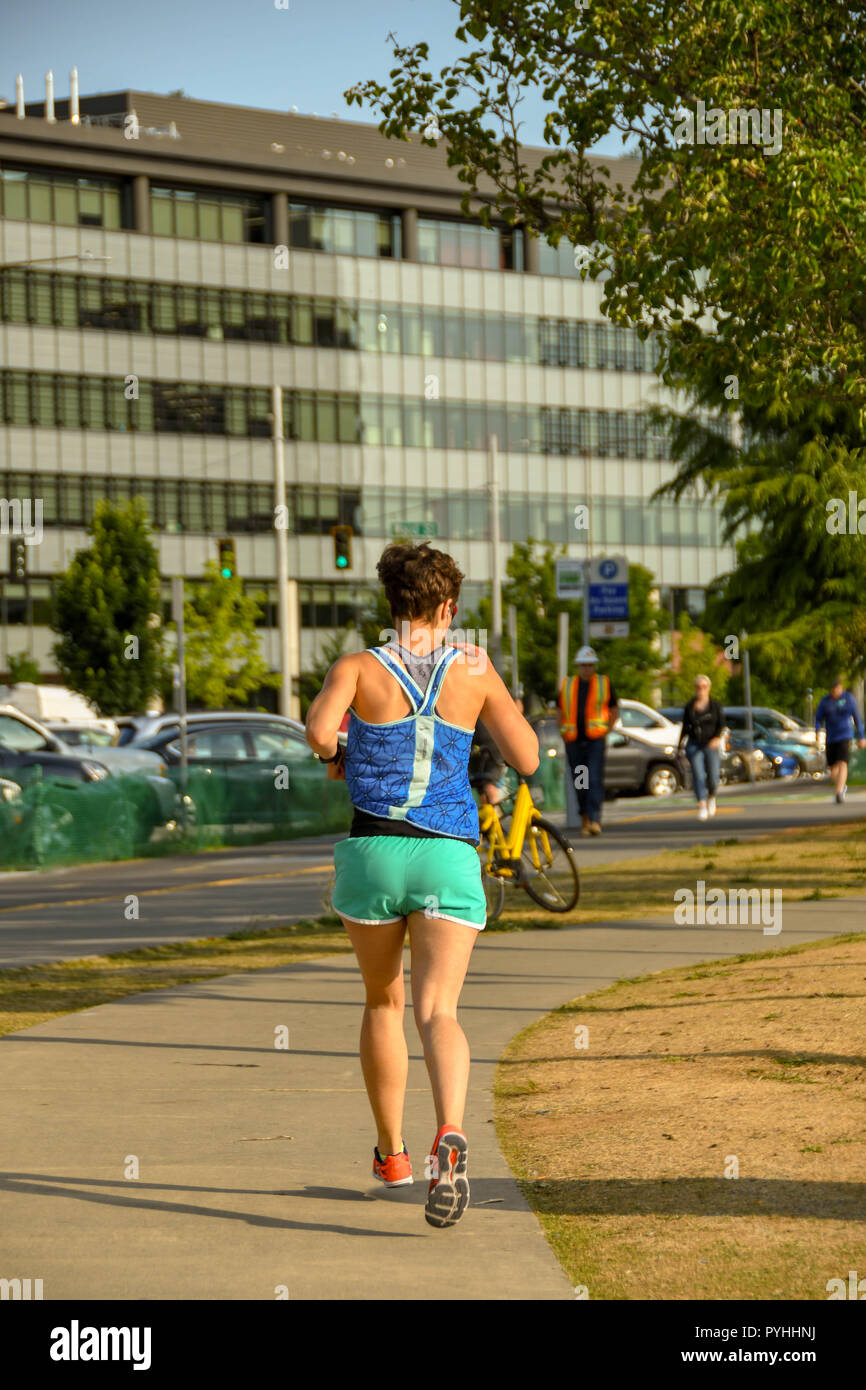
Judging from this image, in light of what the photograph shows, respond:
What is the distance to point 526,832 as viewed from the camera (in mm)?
A: 13961

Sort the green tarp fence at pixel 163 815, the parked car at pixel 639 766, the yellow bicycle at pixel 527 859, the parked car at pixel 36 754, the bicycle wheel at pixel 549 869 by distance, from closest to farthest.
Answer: the yellow bicycle at pixel 527 859 → the bicycle wheel at pixel 549 869 → the green tarp fence at pixel 163 815 → the parked car at pixel 36 754 → the parked car at pixel 639 766

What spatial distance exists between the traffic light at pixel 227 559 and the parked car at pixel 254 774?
11.7 metres

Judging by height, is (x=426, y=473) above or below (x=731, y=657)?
above

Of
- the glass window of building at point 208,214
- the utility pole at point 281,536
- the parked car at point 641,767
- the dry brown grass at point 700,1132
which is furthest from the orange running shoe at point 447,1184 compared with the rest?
the glass window of building at point 208,214

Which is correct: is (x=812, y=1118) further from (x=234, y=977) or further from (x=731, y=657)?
(x=731, y=657)

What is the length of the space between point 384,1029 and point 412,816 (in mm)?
642

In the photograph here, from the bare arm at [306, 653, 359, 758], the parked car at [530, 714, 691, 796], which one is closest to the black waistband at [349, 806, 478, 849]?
the bare arm at [306, 653, 359, 758]

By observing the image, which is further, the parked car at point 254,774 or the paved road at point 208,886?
the parked car at point 254,774

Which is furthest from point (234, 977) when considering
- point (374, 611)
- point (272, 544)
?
point (272, 544)

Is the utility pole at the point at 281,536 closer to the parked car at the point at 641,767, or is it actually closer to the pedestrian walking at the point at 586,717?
the parked car at the point at 641,767

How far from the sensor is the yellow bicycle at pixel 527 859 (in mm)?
13741

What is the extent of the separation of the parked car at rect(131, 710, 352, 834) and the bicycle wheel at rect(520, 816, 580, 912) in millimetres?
8401

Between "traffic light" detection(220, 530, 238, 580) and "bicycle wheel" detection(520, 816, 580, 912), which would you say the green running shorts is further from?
"traffic light" detection(220, 530, 238, 580)
